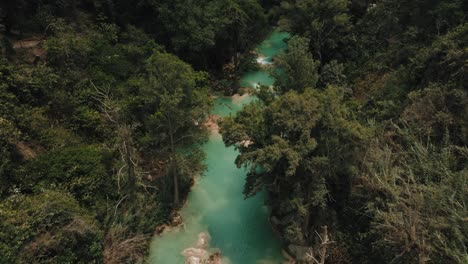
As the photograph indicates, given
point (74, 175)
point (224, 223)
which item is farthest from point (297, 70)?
point (74, 175)

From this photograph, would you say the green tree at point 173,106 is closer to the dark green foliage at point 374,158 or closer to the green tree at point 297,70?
the dark green foliage at point 374,158

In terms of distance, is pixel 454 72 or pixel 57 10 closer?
pixel 454 72

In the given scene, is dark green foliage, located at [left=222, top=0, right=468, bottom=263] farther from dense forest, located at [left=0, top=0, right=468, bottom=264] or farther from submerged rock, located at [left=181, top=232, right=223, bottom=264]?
submerged rock, located at [left=181, top=232, right=223, bottom=264]

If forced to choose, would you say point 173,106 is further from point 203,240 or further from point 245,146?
point 203,240

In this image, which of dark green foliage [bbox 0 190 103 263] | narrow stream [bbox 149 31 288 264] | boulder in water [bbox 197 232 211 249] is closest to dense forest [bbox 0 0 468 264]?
dark green foliage [bbox 0 190 103 263]

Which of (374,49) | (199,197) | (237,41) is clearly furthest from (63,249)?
(374,49)

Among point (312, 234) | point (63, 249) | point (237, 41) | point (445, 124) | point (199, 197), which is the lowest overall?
point (199, 197)

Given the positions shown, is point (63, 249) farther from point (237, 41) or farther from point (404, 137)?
point (237, 41)
